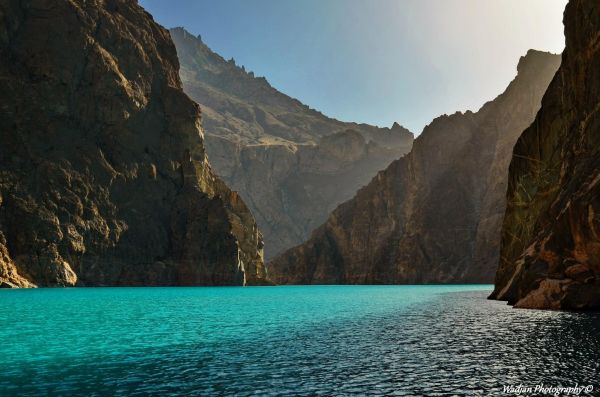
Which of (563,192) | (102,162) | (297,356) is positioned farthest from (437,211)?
(297,356)

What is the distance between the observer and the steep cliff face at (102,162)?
3625 inches

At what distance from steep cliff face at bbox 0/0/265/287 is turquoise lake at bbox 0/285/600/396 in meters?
63.0

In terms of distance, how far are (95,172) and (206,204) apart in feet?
92.1

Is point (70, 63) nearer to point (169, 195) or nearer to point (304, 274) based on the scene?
point (169, 195)

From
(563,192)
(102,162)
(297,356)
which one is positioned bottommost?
(297,356)

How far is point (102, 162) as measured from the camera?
4250 inches

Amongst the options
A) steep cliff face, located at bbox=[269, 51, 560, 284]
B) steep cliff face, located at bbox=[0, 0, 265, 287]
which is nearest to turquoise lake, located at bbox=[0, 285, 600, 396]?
steep cliff face, located at bbox=[0, 0, 265, 287]

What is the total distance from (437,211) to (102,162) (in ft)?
353

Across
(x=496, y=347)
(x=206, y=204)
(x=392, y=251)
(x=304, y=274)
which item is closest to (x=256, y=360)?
(x=496, y=347)

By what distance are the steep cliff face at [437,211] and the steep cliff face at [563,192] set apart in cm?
8988

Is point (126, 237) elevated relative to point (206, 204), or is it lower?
lower

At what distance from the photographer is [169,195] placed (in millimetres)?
122562

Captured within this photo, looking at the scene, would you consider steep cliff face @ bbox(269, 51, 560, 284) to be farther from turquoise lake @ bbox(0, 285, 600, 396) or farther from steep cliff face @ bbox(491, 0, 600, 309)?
turquoise lake @ bbox(0, 285, 600, 396)

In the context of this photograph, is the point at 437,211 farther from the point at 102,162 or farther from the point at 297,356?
the point at 297,356
